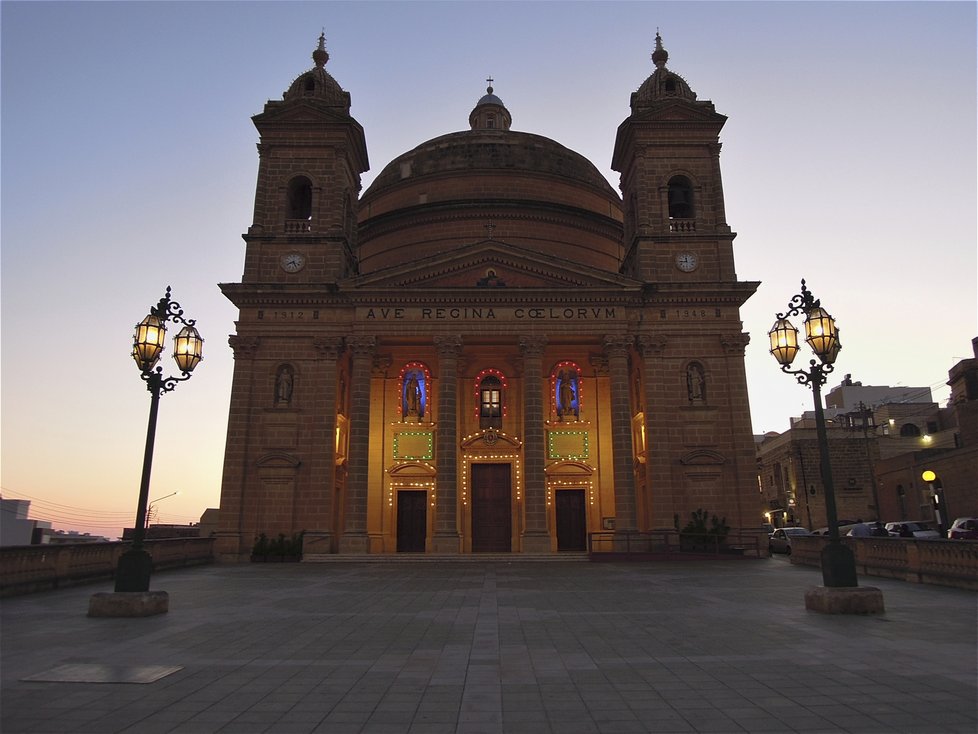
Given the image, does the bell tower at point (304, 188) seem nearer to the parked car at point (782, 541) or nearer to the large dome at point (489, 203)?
the large dome at point (489, 203)

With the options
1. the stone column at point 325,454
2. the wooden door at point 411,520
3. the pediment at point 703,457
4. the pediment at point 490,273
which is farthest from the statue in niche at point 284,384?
the pediment at point 703,457

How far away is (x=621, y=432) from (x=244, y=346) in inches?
728

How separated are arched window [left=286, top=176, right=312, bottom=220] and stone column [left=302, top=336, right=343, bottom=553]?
26.5 feet

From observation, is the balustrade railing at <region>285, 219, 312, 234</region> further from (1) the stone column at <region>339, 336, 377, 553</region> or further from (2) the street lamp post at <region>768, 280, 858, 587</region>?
(2) the street lamp post at <region>768, 280, 858, 587</region>

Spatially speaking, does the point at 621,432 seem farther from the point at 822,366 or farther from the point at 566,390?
the point at 822,366

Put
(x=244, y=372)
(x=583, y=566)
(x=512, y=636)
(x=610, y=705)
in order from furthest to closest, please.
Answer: (x=244, y=372)
(x=583, y=566)
(x=512, y=636)
(x=610, y=705)

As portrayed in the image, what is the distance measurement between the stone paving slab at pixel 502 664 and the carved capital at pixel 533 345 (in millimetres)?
17608

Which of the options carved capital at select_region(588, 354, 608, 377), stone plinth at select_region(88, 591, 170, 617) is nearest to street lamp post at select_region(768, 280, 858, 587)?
stone plinth at select_region(88, 591, 170, 617)

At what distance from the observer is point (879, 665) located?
26.3ft

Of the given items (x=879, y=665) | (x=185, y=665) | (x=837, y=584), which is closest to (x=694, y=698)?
(x=879, y=665)

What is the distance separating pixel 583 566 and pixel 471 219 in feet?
79.0

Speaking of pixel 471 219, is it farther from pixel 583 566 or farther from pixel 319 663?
pixel 319 663

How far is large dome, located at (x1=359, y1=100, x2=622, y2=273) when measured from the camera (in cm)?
4212

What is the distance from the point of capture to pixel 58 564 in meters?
17.8
